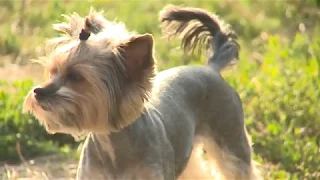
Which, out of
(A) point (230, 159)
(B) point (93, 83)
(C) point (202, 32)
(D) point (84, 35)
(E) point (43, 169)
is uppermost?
(D) point (84, 35)

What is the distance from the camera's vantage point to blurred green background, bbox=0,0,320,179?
Result: 6.79 m

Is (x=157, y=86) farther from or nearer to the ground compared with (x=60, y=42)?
nearer to the ground

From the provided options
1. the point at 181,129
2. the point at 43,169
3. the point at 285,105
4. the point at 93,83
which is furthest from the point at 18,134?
the point at 93,83

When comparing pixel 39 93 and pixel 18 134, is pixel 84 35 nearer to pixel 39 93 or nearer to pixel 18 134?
pixel 39 93

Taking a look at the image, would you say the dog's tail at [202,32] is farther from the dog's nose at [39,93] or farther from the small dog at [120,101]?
the dog's nose at [39,93]

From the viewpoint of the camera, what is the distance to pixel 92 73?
4.21 meters

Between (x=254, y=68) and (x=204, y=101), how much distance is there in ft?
10.7

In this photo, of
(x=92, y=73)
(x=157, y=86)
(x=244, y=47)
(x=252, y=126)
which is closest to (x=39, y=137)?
(x=252, y=126)

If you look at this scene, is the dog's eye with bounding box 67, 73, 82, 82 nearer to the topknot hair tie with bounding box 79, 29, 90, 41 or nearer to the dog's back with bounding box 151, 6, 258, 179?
the topknot hair tie with bounding box 79, 29, 90, 41

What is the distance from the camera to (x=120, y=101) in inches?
170

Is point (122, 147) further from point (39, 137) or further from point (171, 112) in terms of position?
point (39, 137)

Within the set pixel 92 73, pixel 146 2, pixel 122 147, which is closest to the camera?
pixel 92 73

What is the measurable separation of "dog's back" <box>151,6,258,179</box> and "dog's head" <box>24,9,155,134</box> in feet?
1.44

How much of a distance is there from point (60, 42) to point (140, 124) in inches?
24.2
